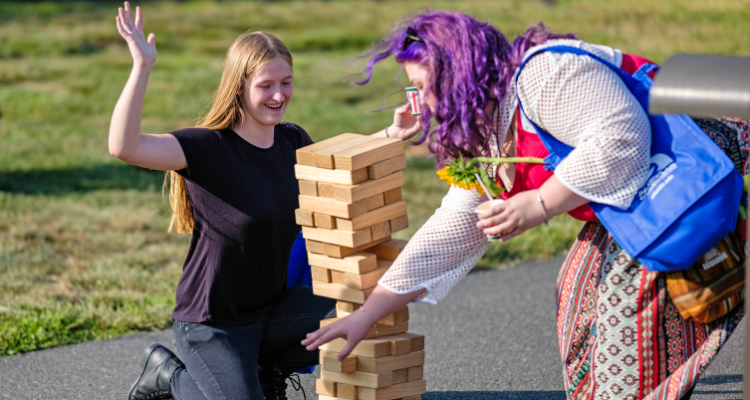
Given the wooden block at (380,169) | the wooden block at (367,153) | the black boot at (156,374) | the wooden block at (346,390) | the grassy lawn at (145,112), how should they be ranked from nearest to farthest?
1. the wooden block at (367,153)
2. the wooden block at (380,169)
3. the wooden block at (346,390)
4. the black boot at (156,374)
5. the grassy lawn at (145,112)

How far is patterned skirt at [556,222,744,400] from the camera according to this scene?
2.32m

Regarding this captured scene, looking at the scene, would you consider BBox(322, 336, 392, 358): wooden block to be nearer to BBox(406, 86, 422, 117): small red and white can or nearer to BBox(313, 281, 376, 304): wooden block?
BBox(313, 281, 376, 304): wooden block

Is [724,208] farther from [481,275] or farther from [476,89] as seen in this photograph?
[481,275]

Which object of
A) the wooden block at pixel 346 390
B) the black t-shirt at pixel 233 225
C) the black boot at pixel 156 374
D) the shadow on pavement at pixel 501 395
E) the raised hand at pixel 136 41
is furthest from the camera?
the shadow on pavement at pixel 501 395

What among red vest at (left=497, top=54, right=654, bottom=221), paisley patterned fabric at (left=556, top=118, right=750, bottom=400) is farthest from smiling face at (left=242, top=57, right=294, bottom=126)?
paisley patterned fabric at (left=556, top=118, right=750, bottom=400)

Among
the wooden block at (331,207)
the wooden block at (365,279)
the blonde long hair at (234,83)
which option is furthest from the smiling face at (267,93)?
the wooden block at (365,279)

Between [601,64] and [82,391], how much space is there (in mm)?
2936

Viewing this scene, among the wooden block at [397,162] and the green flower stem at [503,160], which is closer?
the green flower stem at [503,160]

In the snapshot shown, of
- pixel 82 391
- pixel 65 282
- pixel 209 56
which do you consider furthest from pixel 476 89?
pixel 209 56

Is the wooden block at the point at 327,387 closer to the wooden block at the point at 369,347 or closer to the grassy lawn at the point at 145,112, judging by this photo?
the wooden block at the point at 369,347

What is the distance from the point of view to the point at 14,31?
16141mm

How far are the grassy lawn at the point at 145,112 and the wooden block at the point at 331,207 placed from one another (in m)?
0.80

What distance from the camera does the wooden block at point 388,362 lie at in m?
2.80

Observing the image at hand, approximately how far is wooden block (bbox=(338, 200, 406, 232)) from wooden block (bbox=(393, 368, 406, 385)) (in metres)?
0.58
